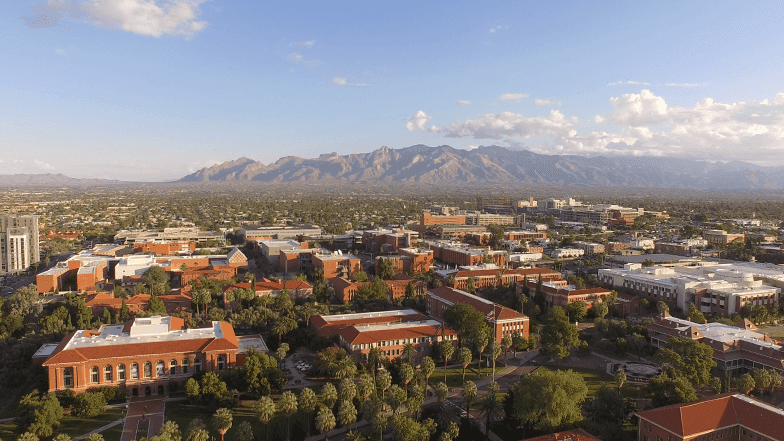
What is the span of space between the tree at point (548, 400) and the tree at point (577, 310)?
2251 cm

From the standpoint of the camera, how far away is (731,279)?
208 ft

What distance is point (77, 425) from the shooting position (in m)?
32.8

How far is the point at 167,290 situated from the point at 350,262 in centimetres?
2462

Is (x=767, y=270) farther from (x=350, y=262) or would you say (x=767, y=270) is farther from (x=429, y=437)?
(x=429, y=437)

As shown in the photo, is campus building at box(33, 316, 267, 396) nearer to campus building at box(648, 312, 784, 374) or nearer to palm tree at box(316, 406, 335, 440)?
palm tree at box(316, 406, 335, 440)

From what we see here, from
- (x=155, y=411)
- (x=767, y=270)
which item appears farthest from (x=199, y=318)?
(x=767, y=270)

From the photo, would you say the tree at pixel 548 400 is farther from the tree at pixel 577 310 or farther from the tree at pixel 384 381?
the tree at pixel 577 310

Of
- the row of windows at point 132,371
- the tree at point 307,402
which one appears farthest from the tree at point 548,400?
the row of windows at point 132,371

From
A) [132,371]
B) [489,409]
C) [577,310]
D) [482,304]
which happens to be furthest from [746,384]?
[132,371]

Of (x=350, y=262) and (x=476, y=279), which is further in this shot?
(x=350, y=262)

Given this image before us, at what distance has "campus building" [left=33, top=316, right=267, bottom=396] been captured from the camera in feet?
119

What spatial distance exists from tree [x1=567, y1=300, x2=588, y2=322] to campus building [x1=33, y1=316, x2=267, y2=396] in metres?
31.8

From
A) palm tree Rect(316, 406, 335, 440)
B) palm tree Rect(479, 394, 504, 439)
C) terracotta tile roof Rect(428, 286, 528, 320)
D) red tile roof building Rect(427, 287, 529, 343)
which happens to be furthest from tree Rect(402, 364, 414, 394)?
terracotta tile roof Rect(428, 286, 528, 320)

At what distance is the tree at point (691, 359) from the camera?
36.8 meters
